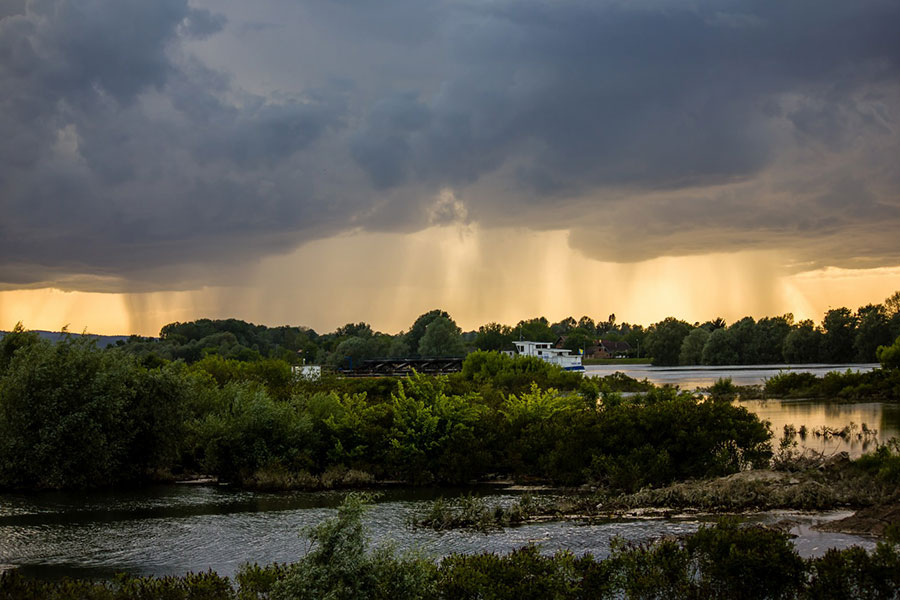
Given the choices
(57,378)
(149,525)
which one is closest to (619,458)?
(149,525)

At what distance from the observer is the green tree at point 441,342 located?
496 ft

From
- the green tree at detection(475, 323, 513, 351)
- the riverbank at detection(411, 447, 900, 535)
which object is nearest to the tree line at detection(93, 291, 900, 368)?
the green tree at detection(475, 323, 513, 351)

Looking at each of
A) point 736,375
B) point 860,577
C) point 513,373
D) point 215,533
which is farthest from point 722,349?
point 860,577

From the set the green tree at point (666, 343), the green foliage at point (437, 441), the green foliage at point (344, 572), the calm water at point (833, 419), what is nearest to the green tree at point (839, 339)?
the green tree at point (666, 343)

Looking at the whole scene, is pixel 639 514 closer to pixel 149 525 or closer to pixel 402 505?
pixel 402 505

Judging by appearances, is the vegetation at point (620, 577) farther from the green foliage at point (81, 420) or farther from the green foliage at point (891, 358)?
the green foliage at point (891, 358)

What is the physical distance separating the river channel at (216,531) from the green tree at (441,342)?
123 metres

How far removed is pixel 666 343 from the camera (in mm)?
158000

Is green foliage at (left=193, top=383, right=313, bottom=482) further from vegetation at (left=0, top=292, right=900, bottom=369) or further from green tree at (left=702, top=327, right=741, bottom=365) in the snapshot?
green tree at (left=702, top=327, right=741, bottom=365)

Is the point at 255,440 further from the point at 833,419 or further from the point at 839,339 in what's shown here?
the point at 839,339

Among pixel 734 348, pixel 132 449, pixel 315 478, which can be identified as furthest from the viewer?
pixel 734 348

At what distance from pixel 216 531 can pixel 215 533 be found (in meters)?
0.24

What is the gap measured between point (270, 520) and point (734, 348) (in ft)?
439

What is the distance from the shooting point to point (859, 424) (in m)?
40.2
